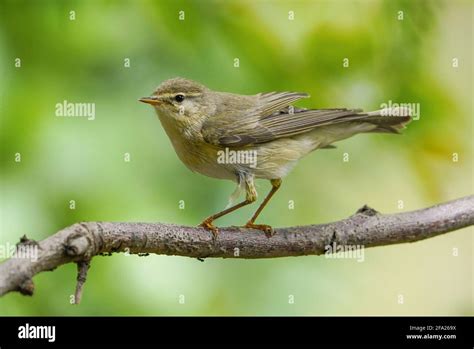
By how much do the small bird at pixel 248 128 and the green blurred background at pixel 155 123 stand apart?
122mm

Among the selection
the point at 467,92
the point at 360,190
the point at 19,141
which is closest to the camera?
the point at 19,141

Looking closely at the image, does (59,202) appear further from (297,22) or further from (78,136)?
(297,22)

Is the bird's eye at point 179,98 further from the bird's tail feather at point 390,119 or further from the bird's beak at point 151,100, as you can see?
the bird's tail feather at point 390,119

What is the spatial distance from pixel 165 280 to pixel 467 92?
10.1 feet

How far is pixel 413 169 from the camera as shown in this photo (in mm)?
4770

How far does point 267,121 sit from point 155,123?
91 centimetres

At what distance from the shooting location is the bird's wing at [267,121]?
191 inches

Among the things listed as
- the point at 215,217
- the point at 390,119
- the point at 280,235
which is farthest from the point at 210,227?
the point at 390,119

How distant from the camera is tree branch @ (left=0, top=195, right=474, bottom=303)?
11.1 feet

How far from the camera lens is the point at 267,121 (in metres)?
5.15

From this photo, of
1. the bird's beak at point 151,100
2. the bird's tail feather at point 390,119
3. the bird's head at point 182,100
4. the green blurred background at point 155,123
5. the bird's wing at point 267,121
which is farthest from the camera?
the bird's wing at point 267,121

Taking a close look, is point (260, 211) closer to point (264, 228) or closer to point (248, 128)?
point (264, 228)

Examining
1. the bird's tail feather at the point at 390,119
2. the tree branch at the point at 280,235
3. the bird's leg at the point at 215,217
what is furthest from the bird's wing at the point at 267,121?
the tree branch at the point at 280,235

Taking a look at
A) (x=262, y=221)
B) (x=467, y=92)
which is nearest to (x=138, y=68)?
(x=262, y=221)
